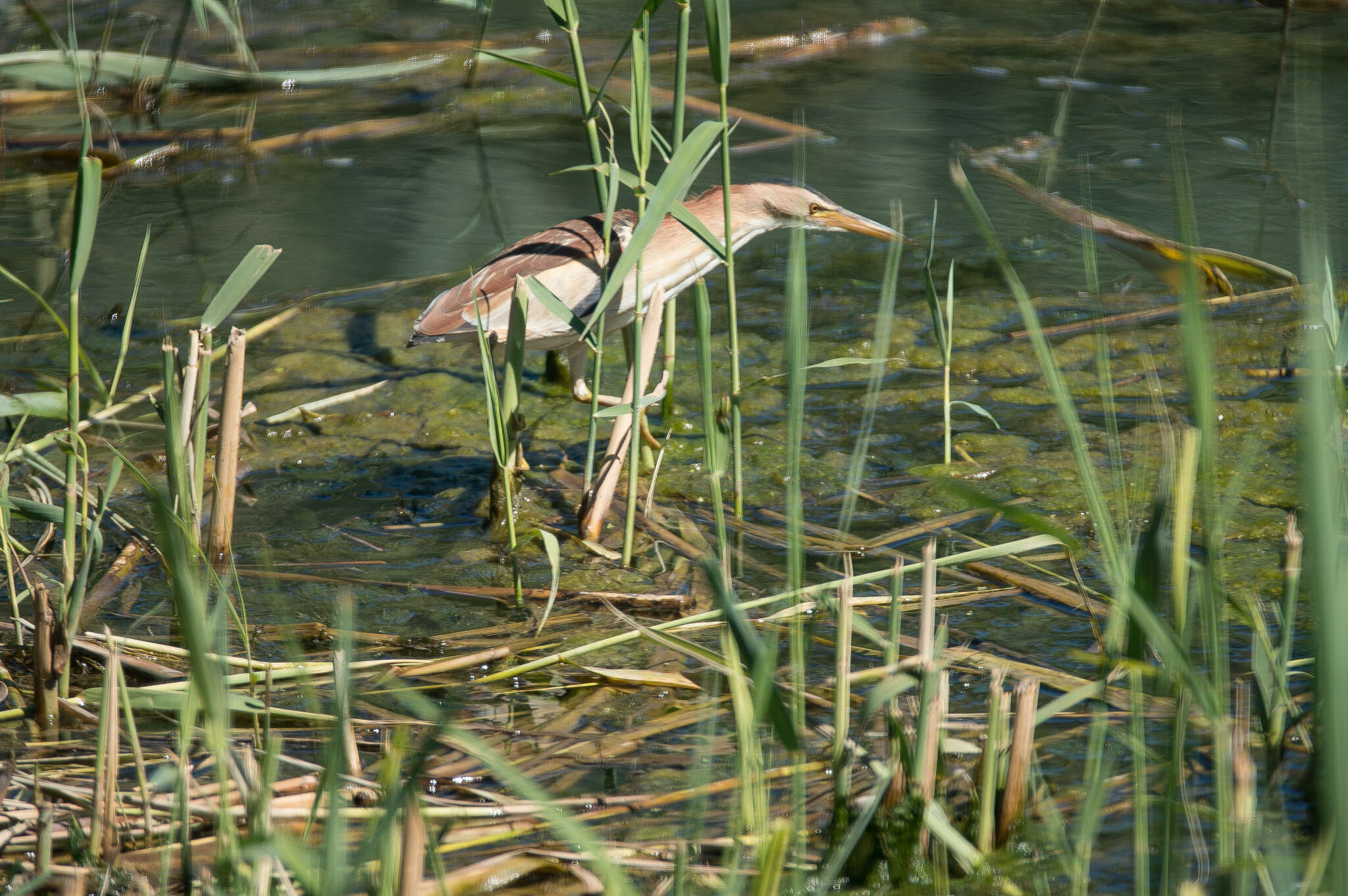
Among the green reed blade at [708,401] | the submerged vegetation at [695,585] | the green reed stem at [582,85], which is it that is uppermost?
the green reed stem at [582,85]

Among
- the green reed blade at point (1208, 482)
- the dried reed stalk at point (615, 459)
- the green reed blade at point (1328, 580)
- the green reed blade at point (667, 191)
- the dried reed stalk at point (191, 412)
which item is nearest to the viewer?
the green reed blade at point (1328, 580)

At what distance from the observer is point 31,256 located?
192 inches

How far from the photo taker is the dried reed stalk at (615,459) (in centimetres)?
291

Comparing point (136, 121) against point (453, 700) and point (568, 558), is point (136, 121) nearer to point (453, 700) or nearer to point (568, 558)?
point (568, 558)

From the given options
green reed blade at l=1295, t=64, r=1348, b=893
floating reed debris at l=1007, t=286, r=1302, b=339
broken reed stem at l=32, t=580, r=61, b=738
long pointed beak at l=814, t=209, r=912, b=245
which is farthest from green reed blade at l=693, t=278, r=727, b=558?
floating reed debris at l=1007, t=286, r=1302, b=339

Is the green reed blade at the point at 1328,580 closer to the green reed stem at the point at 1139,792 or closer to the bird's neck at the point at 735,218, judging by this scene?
the green reed stem at the point at 1139,792

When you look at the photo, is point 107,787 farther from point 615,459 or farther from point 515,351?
point 615,459

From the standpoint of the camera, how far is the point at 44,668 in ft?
6.84

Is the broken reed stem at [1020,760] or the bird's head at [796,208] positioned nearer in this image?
the broken reed stem at [1020,760]

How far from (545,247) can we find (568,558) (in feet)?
2.66

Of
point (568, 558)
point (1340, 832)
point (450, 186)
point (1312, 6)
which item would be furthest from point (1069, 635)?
point (1312, 6)

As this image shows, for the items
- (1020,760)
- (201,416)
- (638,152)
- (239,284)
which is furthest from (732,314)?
(1020,760)

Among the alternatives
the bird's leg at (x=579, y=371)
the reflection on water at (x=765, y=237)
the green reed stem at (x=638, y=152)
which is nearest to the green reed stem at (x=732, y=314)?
the green reed stem at (x=638, y=152)

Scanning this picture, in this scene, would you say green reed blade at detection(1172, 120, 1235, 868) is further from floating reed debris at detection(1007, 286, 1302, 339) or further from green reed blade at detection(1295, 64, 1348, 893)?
floating reed debris at detection(1007, 286, 1302, 339)
